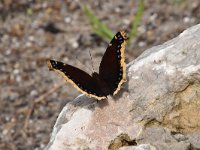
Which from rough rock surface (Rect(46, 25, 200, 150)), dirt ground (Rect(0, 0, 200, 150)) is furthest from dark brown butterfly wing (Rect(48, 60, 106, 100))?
dirt ground (Rect(0, 0, 200, 150))

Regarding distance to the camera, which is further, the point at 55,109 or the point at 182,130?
the point at 55,109

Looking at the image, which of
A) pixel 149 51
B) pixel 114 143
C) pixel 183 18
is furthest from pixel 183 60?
pixel 183 18

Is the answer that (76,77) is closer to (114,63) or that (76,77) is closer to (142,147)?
(114,63)

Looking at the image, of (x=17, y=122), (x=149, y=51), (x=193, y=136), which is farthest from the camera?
(x=17, y=122)

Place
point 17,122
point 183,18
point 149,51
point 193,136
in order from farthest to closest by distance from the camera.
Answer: point 183,18 → point 17,122 → point 149,51 → point 193,136

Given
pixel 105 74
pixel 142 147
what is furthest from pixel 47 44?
pixel 142 147

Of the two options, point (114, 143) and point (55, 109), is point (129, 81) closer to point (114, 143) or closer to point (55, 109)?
point (114, 143)

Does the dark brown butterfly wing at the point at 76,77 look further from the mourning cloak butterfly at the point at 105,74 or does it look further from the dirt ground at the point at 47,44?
the dirt ground at the point at 47,44

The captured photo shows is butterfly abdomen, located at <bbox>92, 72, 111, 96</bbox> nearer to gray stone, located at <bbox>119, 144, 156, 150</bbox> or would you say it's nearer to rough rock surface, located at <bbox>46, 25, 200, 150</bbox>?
rough rock surface, located at <bbox>46, 25, 200, 150</bbox>
